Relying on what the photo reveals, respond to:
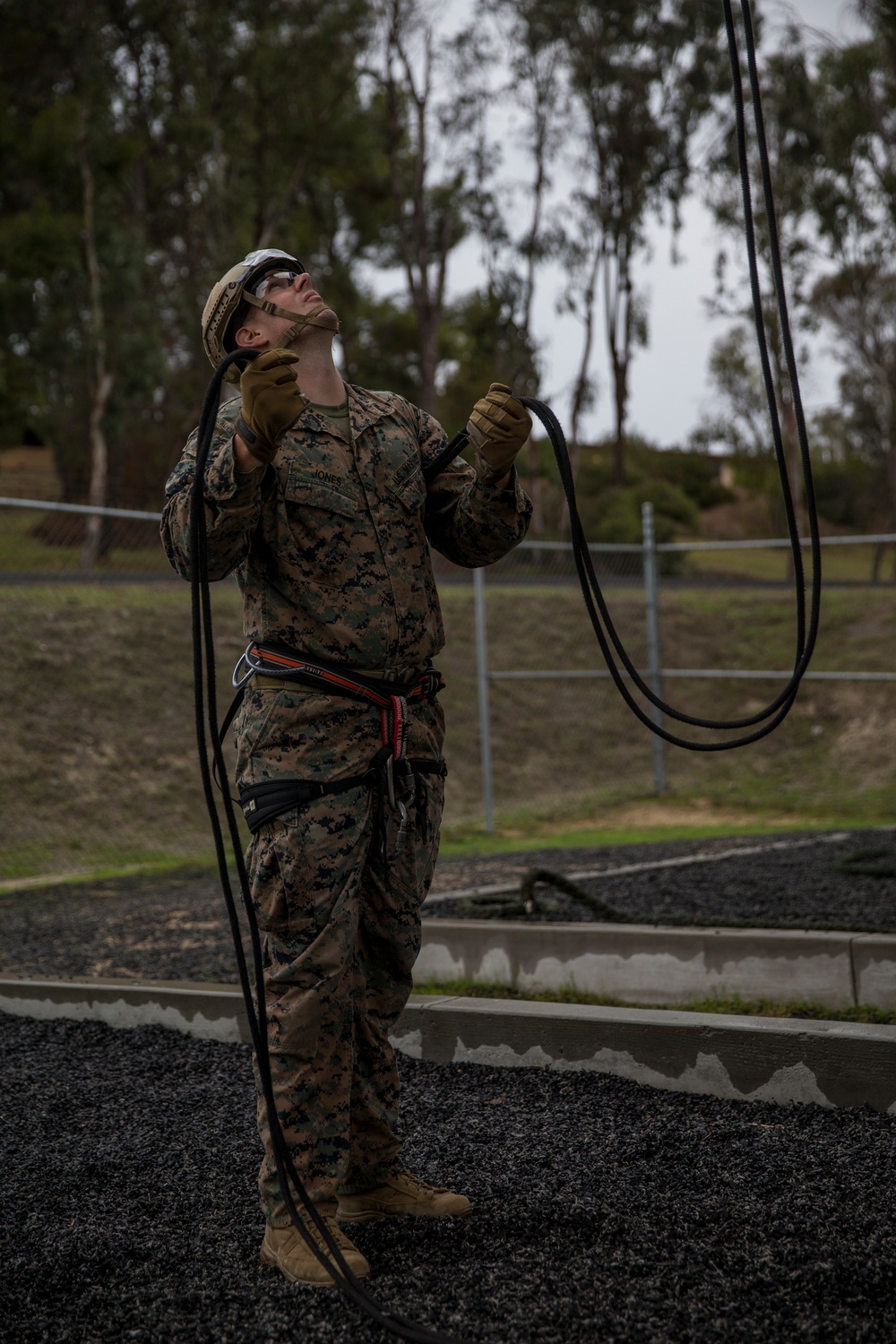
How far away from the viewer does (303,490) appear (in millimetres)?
2625

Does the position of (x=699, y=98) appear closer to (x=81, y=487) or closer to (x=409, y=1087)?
(x=81, y=487)

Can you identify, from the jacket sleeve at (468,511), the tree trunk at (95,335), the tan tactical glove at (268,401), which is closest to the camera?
the tan tactical glove at (268,401)

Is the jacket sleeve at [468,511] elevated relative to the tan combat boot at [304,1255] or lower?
elevated

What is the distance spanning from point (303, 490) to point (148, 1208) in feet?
5.38

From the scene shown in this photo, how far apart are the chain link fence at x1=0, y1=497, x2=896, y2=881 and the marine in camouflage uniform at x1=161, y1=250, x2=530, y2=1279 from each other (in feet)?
17.8

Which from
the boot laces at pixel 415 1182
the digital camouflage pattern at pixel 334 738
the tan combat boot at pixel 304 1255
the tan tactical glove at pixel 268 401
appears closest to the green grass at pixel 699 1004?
the boot laces at pixel 415 1182

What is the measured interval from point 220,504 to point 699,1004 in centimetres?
264

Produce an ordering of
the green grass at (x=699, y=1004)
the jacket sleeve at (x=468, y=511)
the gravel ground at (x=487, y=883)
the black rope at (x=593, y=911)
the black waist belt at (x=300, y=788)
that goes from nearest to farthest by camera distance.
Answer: the black waist belt at (x=300, y=788) < the jacket sleeve at (x=468, y=511) < the green grass at (x=699, y=1004) < the black rope at (x=593, y=911) < the gravel ground at (x=487, y=883)

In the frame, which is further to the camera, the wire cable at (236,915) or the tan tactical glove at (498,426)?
the tan tactical glove at (498,426)

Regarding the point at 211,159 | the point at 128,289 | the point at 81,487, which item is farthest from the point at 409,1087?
the point at 211,159

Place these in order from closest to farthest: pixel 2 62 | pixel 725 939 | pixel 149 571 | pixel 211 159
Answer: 1. pixel 725 939
2. pixel 149 571
3. pixel 2 62
4. pixel 211 159

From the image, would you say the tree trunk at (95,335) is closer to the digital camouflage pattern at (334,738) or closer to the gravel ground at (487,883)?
the gravel ground at (487,883)

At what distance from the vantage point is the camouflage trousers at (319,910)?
2.53 meters

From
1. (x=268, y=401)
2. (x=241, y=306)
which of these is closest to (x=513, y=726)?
(x=241, y=306)
